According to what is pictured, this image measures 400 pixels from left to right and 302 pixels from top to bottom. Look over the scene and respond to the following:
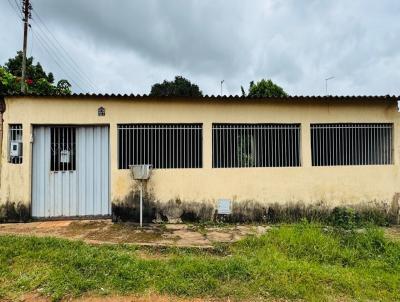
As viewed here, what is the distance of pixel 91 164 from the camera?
7551 millimetres

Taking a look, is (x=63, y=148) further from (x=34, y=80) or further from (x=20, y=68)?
(x=20, y=68)

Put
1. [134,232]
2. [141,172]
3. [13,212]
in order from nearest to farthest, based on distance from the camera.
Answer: [134,232], [141,172], [13,212]

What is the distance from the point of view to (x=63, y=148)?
7.52m

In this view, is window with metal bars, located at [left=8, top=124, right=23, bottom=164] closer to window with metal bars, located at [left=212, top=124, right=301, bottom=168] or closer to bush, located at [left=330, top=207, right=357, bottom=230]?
window with metal bars, located at [left=212, top=124, right=301, bottom=168]

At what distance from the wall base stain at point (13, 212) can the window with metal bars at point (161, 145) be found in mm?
2205

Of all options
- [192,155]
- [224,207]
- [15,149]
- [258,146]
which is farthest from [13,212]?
[258,146]

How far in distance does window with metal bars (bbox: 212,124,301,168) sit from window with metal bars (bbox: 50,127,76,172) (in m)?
3.22

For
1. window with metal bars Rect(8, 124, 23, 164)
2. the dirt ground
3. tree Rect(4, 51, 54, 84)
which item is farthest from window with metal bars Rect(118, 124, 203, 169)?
tree Rect(4, 51, 54, 84)

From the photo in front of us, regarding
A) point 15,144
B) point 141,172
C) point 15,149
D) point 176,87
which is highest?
point 176,87

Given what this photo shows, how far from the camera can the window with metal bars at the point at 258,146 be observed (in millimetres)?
7715

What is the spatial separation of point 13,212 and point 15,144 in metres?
1.44

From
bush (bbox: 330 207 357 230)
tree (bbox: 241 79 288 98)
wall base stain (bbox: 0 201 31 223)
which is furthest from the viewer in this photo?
tree (bbox: 241 79 288 98)

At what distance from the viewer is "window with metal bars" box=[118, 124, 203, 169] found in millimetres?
7492

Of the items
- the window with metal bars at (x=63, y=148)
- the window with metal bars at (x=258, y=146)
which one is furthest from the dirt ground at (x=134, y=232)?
the window with metal bars at (x=258, y=146)
